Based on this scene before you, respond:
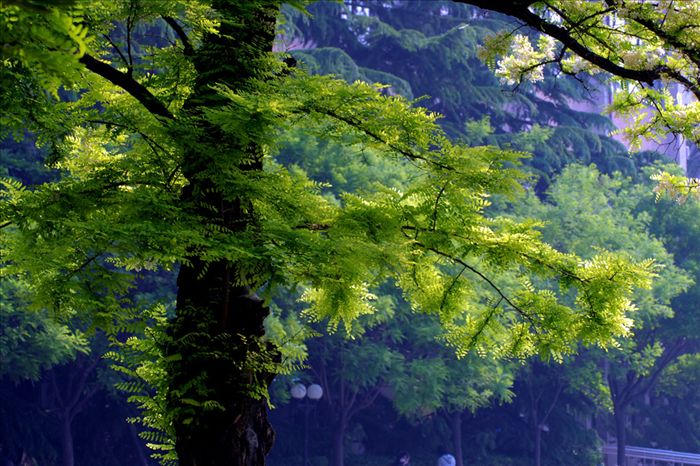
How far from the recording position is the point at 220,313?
20.8 ft

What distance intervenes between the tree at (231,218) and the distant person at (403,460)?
2410 cm

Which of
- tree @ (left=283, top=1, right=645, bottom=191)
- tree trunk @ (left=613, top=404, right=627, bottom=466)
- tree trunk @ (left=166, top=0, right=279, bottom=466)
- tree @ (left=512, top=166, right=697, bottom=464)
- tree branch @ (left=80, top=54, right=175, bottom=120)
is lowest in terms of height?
tree trunk @ (left=166, top=0, right=279, bottom=466)

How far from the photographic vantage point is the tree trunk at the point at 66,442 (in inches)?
901

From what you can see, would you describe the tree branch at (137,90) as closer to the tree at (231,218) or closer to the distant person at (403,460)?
the tree at (231,218)

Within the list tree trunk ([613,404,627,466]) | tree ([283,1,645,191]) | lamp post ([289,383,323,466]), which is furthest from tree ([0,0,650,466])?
tree trunk ([613,404,627,466])

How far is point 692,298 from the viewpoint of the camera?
110 feet

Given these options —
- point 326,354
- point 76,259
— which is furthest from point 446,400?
point 76,259

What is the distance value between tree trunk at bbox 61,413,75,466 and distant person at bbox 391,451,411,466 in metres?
11.4

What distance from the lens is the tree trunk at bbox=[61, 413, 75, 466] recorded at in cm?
2288

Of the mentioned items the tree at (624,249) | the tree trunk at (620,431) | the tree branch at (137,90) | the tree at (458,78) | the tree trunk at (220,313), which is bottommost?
the tree trunk at (220,313)

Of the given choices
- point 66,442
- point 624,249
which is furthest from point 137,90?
point 624,249

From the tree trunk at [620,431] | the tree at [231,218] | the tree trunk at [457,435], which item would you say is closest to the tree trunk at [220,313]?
the tree at [231,218]

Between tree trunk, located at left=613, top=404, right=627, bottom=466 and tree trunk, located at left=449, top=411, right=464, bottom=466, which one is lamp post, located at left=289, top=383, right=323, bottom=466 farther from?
tree trunk, located at left=613, top=404, right=627, bottom=466

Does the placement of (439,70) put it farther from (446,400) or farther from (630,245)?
(446,400)
